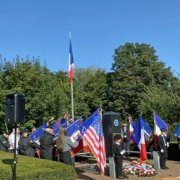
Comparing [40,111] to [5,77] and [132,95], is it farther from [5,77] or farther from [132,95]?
[132,95]

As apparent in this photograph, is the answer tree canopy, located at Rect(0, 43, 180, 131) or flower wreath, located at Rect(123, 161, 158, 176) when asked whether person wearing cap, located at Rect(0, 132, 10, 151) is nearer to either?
flower wreath, located at Rect(123, 161, 158, 176)

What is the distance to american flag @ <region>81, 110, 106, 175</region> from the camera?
15.0m

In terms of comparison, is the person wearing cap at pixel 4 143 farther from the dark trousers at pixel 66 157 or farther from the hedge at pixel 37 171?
the hedge at pixel 37 171

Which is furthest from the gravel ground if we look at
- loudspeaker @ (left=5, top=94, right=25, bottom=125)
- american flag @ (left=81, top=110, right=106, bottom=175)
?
loudspeaker @ (left=5, top=94, right=25, bottom=125)

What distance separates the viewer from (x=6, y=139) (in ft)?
62.5

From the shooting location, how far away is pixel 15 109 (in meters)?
11.0

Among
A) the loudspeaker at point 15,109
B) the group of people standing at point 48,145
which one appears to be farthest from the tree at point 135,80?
the loudspeaker at point 15,109

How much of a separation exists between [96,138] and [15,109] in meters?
4.80

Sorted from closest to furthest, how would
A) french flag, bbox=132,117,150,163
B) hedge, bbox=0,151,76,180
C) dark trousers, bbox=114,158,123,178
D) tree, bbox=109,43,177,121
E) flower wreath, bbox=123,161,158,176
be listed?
hedge, bbox=0,151,76,180 < dark trousers, bbox=114,158,123,178 < flower wreath, bbox=123,161,158,176 < french flag, bbox=132,117,150,163 < tree, bbox=109,43,177,121

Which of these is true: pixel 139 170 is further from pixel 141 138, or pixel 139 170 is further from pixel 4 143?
pixel 4 143

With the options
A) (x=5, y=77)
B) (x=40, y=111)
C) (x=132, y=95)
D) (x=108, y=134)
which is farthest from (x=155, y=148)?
(x=132, y=95)

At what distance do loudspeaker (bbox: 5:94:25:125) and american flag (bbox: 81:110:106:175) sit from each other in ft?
14.9

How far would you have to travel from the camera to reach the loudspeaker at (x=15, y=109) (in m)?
10.9

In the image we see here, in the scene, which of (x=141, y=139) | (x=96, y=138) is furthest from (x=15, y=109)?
(x=141, y=139)
